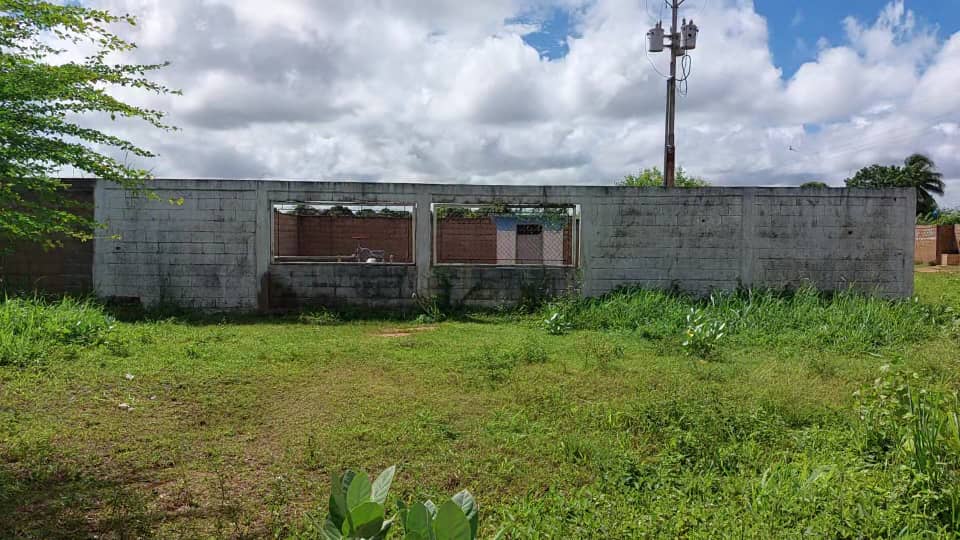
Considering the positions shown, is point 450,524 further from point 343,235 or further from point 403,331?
point 343,235

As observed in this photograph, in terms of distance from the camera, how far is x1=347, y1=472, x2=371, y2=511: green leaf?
4.36ft

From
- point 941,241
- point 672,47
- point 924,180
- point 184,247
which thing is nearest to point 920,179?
point 924,180

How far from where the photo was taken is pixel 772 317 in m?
8.01

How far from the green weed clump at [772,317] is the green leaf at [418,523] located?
5678 millimetres

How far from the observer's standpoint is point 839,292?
9.38m

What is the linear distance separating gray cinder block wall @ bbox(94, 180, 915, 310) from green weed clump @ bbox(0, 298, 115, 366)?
98.9 inches

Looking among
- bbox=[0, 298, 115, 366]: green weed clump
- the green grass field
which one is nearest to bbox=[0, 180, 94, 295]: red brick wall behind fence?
bbox=[0, 298, 115, 366]: green weed clump

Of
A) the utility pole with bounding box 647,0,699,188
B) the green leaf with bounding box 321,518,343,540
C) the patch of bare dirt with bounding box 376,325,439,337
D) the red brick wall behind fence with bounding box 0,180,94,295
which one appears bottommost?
the patch of bare dirt with bounding box 376,325,439,337

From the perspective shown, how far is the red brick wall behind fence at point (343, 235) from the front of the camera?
1636 centimetres

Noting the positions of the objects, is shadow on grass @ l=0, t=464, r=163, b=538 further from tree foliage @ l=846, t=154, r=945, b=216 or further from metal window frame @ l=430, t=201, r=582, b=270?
tree foliage @ l=846, t=154, r=945, b=216

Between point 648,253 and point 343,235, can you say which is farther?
point 343,235

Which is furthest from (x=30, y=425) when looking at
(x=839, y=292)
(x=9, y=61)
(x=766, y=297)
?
(x=839, y=292)

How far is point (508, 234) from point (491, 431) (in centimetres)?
1104

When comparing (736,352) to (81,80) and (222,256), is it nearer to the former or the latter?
(81,80)
